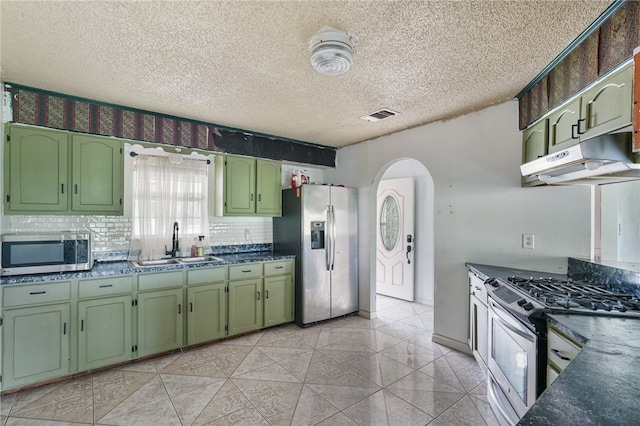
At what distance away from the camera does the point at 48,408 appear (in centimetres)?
222

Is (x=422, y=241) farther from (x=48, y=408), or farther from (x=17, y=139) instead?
(x=17, y=139)

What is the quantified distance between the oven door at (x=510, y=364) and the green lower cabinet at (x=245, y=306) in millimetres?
2439

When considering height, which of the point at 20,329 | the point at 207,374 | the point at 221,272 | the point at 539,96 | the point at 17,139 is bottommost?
the point at 207,374

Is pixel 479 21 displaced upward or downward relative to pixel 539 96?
upward

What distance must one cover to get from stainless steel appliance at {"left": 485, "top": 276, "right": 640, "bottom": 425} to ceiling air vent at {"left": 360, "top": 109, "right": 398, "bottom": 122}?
1.89m

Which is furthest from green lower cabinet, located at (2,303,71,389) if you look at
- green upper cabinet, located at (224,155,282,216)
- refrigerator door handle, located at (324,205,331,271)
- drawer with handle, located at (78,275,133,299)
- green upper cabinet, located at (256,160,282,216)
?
refrigerator door handle, located at (324,205,331,271)

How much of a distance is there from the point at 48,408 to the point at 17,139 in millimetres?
2149

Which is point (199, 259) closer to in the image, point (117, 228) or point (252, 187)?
point (117, 228)

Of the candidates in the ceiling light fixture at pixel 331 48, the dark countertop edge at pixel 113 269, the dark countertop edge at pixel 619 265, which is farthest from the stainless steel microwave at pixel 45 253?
the dark countertop edge at pixel 619 265

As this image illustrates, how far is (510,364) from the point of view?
186 cm

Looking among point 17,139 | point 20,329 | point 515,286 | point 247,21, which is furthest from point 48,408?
point 515,286

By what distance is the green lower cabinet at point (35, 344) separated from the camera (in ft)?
7.74

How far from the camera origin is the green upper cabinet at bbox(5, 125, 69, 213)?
8.45 feet

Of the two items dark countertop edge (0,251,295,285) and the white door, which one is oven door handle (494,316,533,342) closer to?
dark countertop edge (0,251,295,285)
